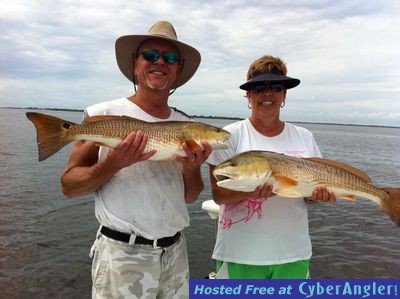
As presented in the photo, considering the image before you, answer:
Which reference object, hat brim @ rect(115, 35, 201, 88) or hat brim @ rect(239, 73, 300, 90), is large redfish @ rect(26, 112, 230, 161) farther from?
hat brim @ rect(239, 73, 300, 90)

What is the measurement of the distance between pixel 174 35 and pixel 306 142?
1.91 meters

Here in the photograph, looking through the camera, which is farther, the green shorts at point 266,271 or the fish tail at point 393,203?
the fish tail at point 393,203

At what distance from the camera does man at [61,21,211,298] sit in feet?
10.7

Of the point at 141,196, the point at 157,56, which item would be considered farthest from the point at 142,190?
the point at 157,56

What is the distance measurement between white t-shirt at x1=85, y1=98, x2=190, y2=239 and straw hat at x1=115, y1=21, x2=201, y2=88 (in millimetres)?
690

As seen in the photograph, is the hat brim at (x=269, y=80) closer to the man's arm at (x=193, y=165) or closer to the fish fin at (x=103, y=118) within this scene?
the man's arm at (x=193, y=165)

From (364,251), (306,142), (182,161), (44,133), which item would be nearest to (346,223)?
(364,251)

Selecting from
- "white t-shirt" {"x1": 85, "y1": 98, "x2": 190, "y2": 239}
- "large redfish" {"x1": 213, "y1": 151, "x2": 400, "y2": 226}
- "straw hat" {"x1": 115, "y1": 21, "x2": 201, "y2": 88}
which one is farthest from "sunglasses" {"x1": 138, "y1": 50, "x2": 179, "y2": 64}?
"large redfish" {"x1": 213, "y1": 151, "x2": 400, "y2": 226}

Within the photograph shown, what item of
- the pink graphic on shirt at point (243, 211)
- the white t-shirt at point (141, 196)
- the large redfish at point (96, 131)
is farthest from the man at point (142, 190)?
the pink graphic on shirt at point (243, 211)

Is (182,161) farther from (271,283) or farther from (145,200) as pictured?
(271,283)

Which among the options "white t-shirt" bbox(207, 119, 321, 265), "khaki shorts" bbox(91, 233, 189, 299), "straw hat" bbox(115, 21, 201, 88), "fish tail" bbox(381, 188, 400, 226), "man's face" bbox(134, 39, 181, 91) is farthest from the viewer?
"fish tail" bbox(381, 188, 400, 226)

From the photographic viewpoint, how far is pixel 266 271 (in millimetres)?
3918

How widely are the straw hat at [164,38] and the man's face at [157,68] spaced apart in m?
0.09

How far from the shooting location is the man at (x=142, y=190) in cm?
327
